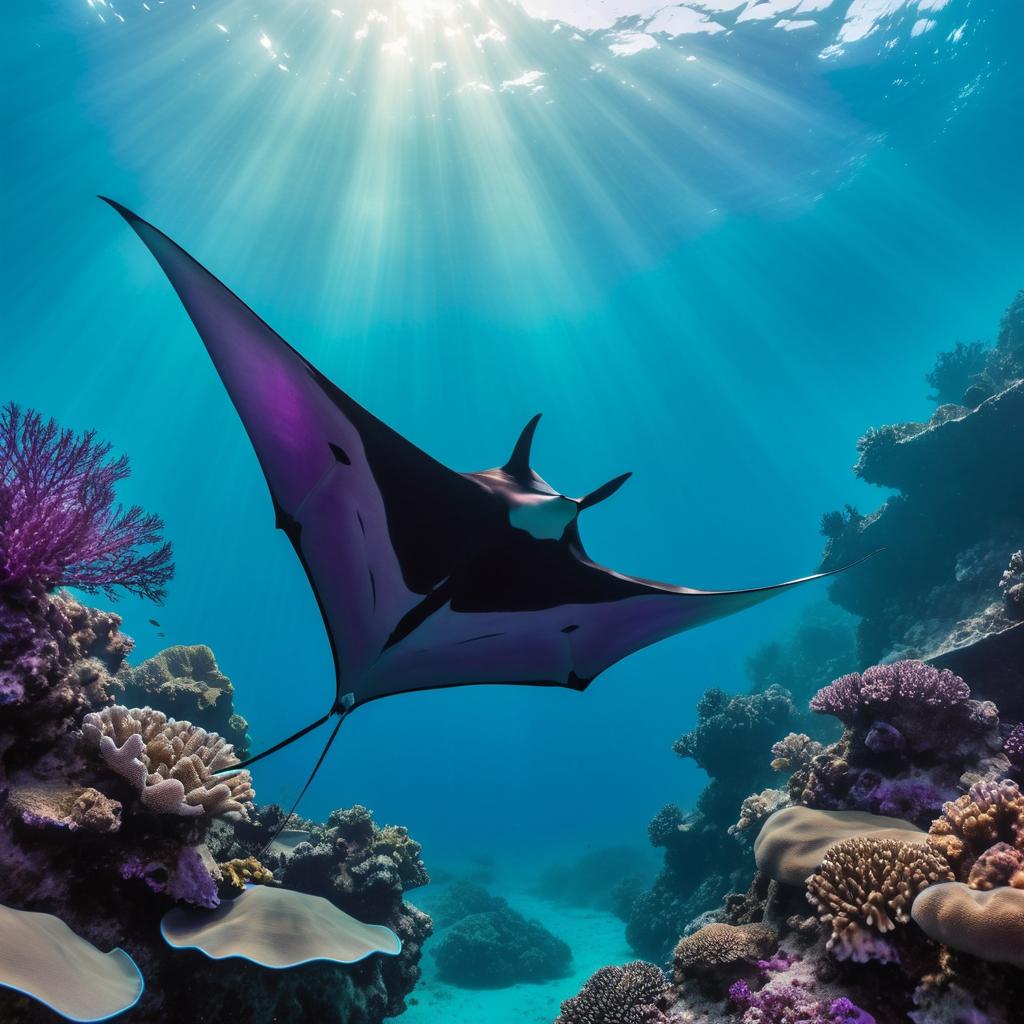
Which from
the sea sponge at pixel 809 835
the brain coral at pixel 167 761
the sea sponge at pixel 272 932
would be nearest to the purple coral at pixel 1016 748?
the sea sponge at pixel 809 835

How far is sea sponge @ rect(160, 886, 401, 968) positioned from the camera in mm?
3469

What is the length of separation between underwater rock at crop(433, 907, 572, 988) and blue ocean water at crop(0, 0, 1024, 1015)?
28.3 meters

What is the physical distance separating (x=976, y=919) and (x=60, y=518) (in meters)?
6.59

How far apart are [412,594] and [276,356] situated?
161cm

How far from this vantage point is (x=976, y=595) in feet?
39.6

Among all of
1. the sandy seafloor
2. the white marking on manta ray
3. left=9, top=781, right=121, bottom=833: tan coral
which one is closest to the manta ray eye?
the white marking on manta ray

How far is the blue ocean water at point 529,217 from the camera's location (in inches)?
747

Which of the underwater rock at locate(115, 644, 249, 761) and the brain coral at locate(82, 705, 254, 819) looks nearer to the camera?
the brain coral at locate(82, 705, 254, 819)

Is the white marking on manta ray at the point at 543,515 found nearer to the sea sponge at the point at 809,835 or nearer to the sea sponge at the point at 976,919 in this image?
the sea sponge at the point at 976,919

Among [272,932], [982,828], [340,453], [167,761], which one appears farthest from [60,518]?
[982,828]

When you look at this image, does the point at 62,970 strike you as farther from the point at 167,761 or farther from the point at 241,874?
the point at 241,874

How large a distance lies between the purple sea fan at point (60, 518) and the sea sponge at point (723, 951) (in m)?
5.83

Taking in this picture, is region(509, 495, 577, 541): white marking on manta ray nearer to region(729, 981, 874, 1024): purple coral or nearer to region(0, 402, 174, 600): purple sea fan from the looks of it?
region(729, 981, 874, 1024): purple coral

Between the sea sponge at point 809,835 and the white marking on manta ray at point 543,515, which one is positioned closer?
the white marking on manta ray at point 543,515
